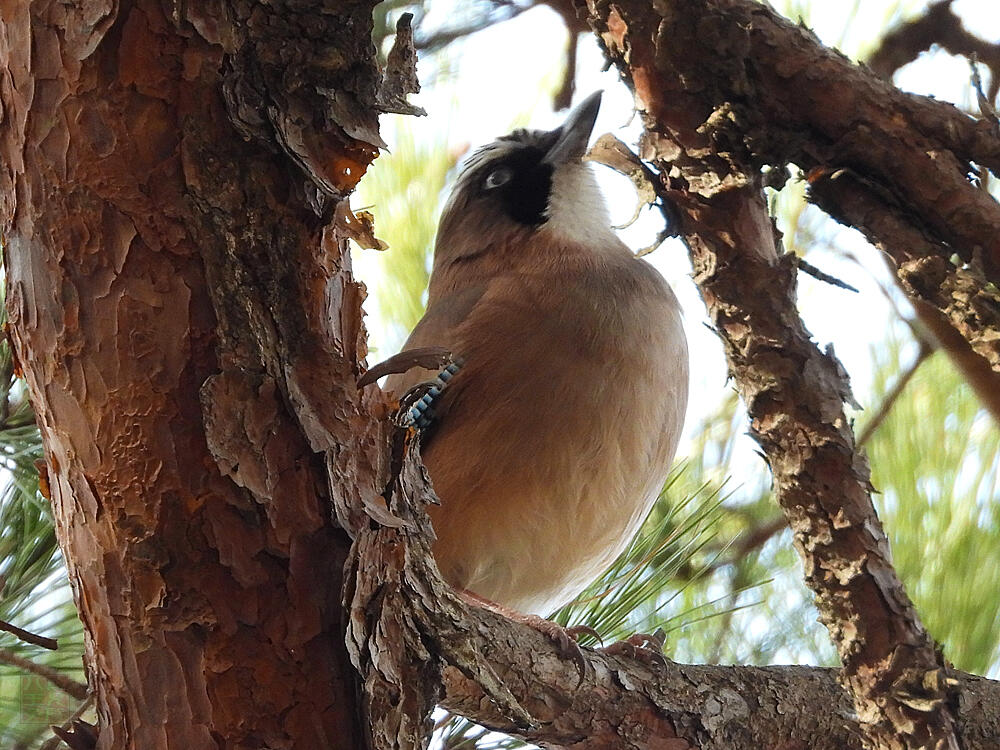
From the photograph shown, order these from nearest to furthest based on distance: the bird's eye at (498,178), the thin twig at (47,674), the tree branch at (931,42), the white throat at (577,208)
A: the thin twig at (47,674) → the tree branch at (931,42) → the white throat at (577,208) → the bird's eye at (498,178)

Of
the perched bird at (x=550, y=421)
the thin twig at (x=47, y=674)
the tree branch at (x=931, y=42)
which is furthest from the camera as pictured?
the tree branch at (x=931, y=42)

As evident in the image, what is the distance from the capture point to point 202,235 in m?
1.15

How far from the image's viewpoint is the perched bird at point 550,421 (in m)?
1.99

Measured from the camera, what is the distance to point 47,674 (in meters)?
1.83

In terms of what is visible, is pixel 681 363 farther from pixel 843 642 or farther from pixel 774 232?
pixel 843 642

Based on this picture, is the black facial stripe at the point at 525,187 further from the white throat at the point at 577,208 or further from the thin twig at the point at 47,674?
the thin twig at the point at 47,674

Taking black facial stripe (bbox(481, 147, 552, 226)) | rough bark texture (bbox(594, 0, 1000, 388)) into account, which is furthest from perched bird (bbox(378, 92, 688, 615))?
rough bark texture (bbox(594, 0, 1000, 388))

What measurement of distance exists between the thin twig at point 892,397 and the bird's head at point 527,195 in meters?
0.78

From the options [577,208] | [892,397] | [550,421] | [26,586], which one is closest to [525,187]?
[577,208]

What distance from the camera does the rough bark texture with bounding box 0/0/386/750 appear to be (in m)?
1.14

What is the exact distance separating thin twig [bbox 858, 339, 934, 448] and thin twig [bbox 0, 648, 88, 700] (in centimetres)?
178

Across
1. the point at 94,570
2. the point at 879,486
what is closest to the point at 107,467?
the point at 94,570

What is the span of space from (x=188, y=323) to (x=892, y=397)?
6.37ft

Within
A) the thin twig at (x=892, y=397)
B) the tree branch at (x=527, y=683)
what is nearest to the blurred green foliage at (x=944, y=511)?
the thin twig at (x=892, y=397)
